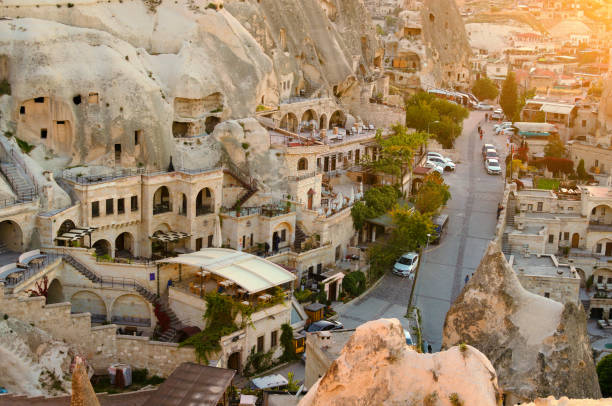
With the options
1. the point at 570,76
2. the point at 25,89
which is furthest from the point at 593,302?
the point at 570,76

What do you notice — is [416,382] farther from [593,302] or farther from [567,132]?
[567,132]

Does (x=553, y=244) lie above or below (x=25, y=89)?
below

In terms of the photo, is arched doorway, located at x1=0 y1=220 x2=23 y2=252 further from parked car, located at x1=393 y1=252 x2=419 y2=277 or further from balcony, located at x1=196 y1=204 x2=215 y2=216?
parked car, located at x1=393 y1=252 x2=419 y2=277

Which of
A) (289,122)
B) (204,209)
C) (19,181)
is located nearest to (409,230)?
(204,209)

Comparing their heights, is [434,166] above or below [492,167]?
above

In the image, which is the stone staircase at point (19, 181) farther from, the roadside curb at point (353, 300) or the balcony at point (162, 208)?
the roadside curb at point (353, 300)

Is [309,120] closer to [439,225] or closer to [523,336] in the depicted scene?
[439,225]
